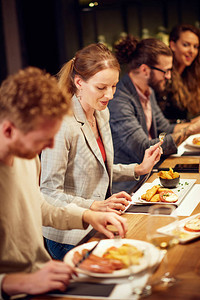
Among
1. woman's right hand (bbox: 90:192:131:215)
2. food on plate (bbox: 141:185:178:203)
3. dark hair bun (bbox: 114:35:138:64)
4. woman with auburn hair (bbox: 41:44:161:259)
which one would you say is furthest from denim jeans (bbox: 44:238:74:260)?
dark hair bun (bbox: 114:35:138:64)

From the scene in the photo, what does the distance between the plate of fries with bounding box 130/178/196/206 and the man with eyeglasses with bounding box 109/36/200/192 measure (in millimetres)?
737

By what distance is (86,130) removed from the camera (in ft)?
7.74

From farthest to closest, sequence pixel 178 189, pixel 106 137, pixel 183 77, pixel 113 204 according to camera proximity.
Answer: pixel 183 77 → pixel 106 137 → pixel 178 189 → pixel 113 204

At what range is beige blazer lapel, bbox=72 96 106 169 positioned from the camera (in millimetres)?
2354

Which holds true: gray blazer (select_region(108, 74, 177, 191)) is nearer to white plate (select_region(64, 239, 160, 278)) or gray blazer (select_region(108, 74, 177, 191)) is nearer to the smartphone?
the smartphone

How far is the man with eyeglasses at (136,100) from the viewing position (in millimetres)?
3252

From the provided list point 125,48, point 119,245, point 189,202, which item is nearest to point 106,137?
point 189,202

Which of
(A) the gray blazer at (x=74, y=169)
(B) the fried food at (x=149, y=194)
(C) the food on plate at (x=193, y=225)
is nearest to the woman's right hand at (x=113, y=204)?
(A) the gray blazer at (x=74, y=169)

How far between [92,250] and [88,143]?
2.85ft

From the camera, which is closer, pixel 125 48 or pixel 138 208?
pixel 138 208

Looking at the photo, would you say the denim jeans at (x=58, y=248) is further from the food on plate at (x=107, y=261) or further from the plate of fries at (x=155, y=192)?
the food on plate at (x=107, y=261)

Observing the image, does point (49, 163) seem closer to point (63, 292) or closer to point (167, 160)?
point (63, 292)

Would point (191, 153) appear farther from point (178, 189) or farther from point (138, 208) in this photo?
point (138, 208)

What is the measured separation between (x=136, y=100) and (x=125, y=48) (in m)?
0.42
